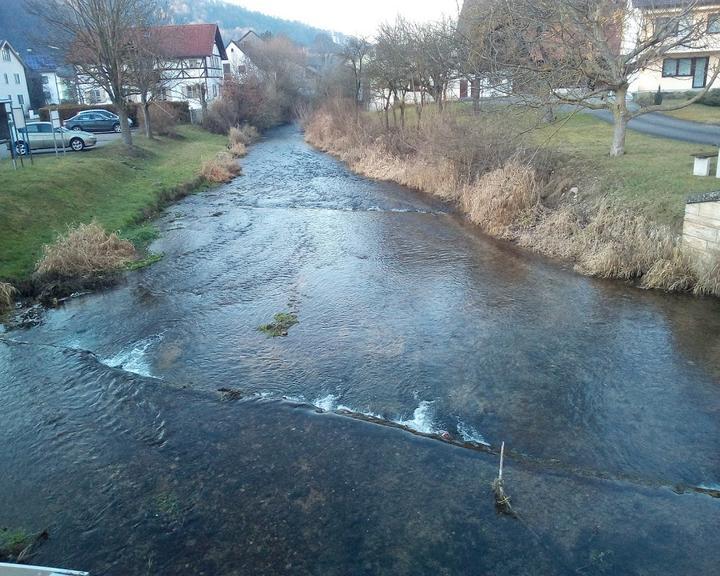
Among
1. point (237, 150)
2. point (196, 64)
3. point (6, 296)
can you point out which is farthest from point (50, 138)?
point (196, 64)

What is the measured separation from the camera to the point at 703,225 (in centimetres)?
1226

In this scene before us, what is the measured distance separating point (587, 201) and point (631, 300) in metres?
4.56

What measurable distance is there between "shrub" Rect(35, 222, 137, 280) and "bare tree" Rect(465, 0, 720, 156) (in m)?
12.3

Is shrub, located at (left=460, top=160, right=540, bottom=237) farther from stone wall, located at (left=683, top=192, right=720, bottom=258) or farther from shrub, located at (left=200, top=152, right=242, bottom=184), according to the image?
shrub, located at (left=200, top=152, right=242, bottom=184)

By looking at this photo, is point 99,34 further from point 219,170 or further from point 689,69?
point 689,69

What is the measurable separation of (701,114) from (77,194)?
98.5 ft

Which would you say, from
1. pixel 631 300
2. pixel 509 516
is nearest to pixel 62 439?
pixel 509 516

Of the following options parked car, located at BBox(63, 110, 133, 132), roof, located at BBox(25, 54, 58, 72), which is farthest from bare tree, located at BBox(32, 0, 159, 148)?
roof, located at BBox(25, 54, 58, 72)

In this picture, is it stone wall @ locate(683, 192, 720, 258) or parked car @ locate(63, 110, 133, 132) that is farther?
parked car @ locate(63, 110, 133, 132)

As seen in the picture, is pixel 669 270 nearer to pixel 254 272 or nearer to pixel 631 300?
pixel 631 300

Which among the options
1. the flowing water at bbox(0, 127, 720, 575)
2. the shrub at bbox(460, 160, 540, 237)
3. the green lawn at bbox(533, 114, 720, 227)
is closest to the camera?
the flowing water at bbox(0, 127, 720, 575)

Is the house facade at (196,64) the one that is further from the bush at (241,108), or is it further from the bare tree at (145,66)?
the bare tree at (145,66)

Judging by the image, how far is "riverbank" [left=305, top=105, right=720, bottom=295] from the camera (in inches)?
529

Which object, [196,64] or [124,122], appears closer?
[124,122]
